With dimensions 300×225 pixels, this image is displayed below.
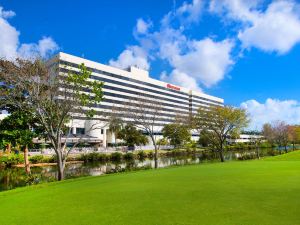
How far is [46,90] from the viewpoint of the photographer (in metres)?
23.4

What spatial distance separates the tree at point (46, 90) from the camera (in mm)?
21609

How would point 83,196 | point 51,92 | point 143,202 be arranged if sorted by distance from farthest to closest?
point 51,92, point 83,196, point 143,202

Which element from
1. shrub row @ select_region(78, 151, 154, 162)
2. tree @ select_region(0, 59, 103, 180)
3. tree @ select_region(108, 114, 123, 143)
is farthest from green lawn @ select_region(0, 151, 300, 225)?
shrub row @ select_region(78, 151, 154, 162)

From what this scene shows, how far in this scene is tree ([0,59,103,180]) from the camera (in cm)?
2161

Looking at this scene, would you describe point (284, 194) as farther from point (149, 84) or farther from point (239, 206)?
point (149, 84)

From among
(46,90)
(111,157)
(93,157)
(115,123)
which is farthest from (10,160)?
(46,90)

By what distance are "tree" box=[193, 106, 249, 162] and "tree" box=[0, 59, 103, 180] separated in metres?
26.2

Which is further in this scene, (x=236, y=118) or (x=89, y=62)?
(x=89, y=62)

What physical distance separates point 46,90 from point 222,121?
30.0 m

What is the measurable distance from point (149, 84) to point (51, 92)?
111633mm

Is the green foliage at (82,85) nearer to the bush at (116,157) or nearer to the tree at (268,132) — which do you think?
the bush at (116,157)

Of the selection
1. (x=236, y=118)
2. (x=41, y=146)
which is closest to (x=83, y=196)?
(x=236, y=118)

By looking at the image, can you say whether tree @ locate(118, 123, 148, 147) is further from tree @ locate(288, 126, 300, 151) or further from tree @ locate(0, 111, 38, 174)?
tree @ locate(288, 126, 300, 151)

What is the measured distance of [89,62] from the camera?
345ft
